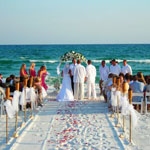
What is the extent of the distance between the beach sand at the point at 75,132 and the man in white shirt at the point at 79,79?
105 inches

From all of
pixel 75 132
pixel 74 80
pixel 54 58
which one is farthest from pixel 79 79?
pixel 54 58

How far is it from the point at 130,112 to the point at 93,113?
11.5ft

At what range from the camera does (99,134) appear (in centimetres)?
867

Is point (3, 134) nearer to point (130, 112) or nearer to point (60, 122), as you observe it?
point (60, 122)

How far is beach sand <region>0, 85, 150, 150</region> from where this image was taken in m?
7.73

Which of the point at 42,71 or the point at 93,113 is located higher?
the point at 42,71

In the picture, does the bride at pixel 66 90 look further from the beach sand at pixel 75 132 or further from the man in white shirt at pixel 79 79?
the beach sand at pixel 75 132

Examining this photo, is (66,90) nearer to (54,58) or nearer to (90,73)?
(90,73)

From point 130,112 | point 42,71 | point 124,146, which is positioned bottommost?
point 124,146

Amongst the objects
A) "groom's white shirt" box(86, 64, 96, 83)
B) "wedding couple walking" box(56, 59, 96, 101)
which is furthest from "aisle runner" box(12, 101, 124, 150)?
"groom's white shirt" box(86, 64, 96, 83)

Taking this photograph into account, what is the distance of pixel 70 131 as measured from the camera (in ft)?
29.5

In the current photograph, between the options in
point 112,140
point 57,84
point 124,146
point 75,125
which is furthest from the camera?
point 57,84

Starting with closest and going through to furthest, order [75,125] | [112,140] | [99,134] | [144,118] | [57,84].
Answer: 1. [112,140]
2. [99,134]
3. [75,125]
4. [144,118]
5. [57,84]

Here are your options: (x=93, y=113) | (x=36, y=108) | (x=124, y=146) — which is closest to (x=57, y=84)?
(x=36, y=108)
